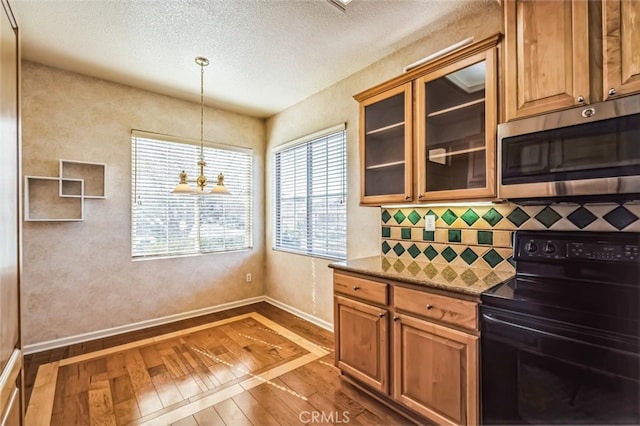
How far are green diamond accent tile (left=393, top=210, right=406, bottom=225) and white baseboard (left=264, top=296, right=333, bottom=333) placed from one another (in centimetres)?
146

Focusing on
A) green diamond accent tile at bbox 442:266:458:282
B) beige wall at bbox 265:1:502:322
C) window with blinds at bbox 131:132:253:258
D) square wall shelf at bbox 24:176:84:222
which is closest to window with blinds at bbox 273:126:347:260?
beige wall at bbox 265:1:502:322

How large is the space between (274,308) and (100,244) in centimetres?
216

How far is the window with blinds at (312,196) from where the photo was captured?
3.19 metres

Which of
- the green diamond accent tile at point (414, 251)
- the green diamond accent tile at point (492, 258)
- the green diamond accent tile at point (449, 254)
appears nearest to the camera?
the green diamond accent tile at point (492, 258)

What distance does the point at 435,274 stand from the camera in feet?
6.20

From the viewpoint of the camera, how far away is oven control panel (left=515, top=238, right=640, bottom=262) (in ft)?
4.39

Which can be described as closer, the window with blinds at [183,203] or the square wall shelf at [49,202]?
the square wall shelf at [49,202]

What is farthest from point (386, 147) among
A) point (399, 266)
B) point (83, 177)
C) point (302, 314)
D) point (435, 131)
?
point (83, 177)

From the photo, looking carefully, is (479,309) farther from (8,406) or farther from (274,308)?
(274,308)

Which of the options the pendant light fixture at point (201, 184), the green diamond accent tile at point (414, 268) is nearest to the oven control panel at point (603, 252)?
the green diamond accent tile at point (414, 268)

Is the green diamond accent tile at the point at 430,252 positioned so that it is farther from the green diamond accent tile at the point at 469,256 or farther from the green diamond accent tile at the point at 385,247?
the green diamond accent tile at the point at 385,247

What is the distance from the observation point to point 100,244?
3.09 meters

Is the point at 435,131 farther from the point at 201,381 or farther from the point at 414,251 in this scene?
the point at 201,381

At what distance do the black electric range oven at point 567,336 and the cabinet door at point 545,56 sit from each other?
701 millimetres
